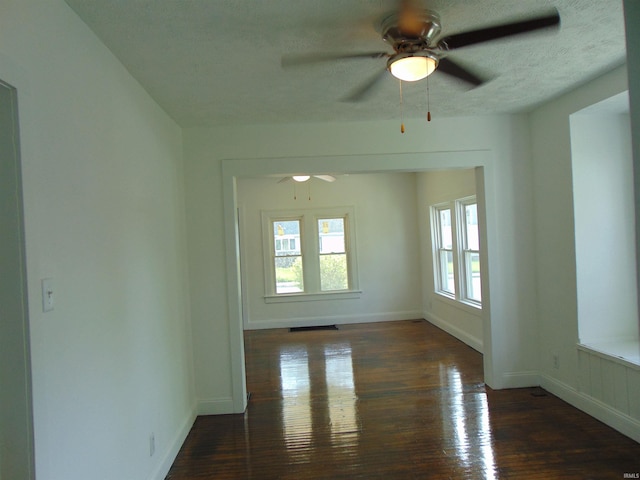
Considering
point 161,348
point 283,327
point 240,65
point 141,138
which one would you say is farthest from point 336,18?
point 283,327

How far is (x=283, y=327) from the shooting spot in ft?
23.0

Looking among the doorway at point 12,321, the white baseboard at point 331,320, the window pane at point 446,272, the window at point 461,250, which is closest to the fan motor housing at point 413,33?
the doorway at point 12,321

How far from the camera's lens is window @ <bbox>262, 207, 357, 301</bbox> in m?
7.09

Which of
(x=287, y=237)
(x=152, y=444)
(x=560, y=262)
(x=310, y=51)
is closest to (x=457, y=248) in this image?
(x=560, y=262)

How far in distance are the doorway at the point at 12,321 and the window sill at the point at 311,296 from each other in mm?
5695

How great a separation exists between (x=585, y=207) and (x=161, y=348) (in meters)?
3.49

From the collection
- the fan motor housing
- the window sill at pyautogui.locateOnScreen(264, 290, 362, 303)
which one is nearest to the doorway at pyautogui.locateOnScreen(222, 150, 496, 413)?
the fan motor housing

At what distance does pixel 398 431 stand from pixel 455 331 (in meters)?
3.02

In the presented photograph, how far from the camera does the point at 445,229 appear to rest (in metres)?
6.35

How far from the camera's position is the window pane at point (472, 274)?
5430 millimetres

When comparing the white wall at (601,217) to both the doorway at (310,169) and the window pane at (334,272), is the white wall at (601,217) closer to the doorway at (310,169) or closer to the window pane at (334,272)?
the doorway at (310,169)

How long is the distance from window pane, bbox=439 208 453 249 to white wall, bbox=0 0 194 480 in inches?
175

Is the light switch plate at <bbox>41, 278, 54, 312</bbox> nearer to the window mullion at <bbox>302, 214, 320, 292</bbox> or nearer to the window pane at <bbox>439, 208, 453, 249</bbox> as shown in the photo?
the window pane at <bbox>439, 208, 453, 249</bbox>

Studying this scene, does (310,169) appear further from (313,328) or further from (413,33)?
(313,328)
